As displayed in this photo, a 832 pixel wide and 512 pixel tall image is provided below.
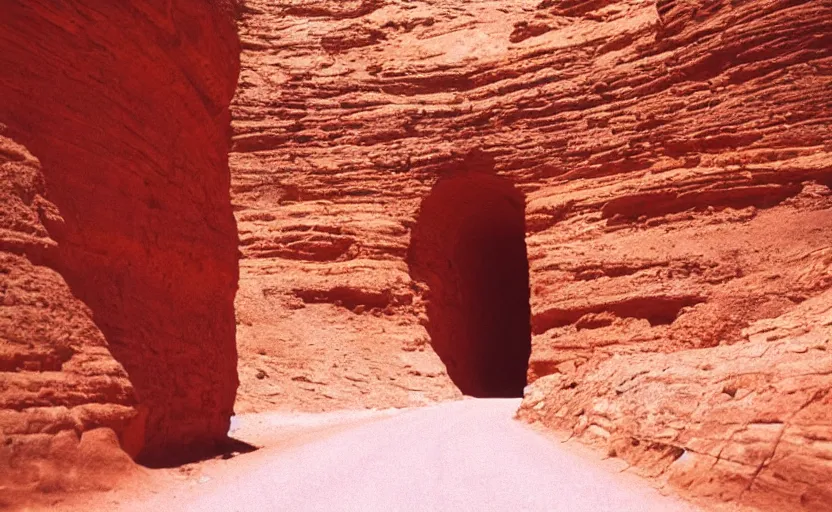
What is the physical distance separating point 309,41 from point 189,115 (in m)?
17.0

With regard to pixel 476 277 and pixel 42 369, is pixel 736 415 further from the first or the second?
pixel 476 277

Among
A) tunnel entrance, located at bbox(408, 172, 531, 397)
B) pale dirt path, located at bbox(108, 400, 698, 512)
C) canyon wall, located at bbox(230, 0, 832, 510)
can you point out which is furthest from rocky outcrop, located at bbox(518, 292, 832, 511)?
tunnel entrance, located at bbox(408, 172, 531, 397)

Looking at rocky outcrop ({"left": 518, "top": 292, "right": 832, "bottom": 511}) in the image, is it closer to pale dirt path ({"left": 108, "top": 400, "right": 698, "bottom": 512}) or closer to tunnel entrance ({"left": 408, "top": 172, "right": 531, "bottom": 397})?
pale dirt path ({"left": 108, "top": 400, "right": 698, "bottom": 512})

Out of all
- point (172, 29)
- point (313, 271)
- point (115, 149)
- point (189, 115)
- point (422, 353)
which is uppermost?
point (172, 29)

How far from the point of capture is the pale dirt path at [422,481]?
189 inches

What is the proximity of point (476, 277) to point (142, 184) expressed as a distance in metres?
17.4

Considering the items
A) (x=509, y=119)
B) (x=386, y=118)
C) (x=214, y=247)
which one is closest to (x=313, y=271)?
(x=386, y=118)

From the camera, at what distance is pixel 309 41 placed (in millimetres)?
24406

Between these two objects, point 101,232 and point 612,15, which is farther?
point 612,15

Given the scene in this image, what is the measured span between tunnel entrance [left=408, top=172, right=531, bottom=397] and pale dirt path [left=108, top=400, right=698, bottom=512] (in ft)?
39.3

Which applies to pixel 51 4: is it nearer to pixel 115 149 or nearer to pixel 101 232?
pixel 115 149

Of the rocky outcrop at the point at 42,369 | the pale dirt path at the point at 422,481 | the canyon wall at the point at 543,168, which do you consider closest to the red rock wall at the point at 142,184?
the rocky outcrop at the point at 42,369

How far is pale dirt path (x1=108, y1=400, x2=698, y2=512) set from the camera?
4812 millimetres

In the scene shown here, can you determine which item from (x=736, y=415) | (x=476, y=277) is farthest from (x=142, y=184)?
(x=476, y=277)
